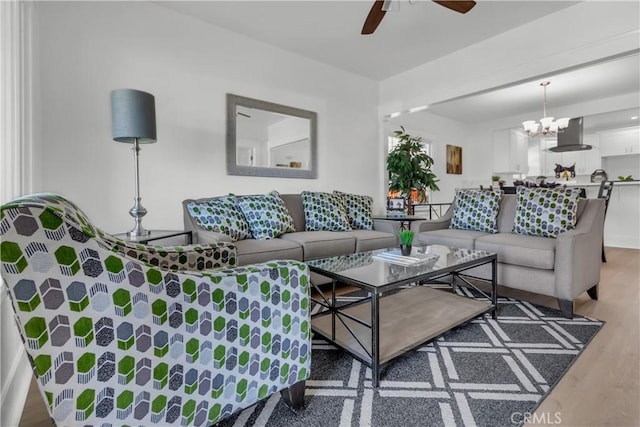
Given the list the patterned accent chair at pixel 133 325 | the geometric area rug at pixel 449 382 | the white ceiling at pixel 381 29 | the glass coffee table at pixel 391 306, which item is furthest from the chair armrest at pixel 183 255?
the white ceiling at pixel 381 29

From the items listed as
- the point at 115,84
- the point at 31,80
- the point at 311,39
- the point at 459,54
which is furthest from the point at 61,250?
the point at 459,54

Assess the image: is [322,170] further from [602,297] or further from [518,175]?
[518,175]

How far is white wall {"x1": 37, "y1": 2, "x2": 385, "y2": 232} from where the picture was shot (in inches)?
95.7

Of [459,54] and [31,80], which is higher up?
[459,54]

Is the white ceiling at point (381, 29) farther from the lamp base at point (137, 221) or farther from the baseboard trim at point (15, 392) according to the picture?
the baseboard trim at point (15, 392)

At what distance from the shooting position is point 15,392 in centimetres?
130

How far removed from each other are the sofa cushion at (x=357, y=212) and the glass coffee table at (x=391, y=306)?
3.82ft

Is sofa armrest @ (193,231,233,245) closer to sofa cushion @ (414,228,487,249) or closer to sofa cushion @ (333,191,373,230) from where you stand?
sofa cushion @ (333,191,373,230)

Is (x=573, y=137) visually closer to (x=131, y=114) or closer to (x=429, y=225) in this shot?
(x=429, y=225)

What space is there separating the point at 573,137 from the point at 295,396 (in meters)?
6.93

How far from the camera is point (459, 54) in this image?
3725mm

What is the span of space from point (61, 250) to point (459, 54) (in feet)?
13.9

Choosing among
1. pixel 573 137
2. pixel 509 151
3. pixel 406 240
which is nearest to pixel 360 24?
pixel 406 240

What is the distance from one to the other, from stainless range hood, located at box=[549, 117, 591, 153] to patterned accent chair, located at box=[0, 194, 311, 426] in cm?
679
